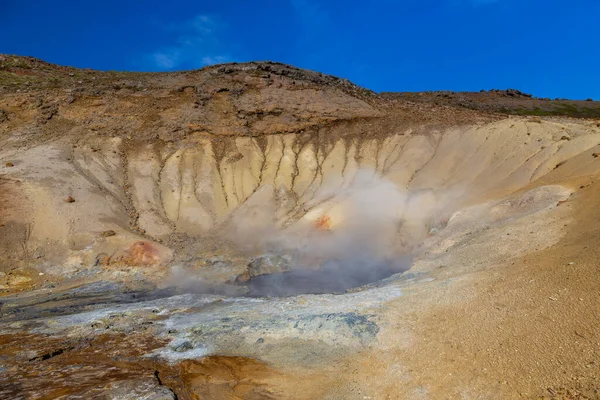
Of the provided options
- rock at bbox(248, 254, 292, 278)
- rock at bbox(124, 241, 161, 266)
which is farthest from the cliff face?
rock at bbox(248, 254, 292, 278)

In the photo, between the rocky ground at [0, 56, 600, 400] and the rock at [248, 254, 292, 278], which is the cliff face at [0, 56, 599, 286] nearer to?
the rocky ground at [0, 56, 600, 400]

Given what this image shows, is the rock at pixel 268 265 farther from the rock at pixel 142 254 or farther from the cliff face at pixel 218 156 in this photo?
the rock at pixel 142 254

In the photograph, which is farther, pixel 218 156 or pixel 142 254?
pixel 218 156

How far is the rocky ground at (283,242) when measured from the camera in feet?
26.7

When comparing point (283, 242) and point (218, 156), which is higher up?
point (218, 156)

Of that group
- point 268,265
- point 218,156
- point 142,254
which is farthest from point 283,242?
point 218,156

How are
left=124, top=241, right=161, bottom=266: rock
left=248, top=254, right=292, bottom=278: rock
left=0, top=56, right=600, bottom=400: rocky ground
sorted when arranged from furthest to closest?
left=248, top=254, right=292, bottom=278: rock
left=124, top=241, right=161, bottom=266: rock
left=0, top=56, right=600, bottom=400: rocky ground

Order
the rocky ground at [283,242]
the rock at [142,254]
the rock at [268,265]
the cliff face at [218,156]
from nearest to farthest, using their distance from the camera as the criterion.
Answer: the rocky ground at [283,242], the rock at [142,254], the rock at [268,265], the cliff face at [218,156]

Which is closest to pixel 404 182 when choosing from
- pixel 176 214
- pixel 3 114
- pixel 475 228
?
pixel 475 228

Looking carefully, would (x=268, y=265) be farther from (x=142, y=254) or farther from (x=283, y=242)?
(x=142, y=254)

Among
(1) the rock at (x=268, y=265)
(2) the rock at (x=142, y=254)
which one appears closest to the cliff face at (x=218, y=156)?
(2) the rock at (x=142, y=254)

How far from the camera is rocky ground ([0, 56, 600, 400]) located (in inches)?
320

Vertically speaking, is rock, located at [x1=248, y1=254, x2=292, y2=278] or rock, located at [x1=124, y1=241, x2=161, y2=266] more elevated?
rock, located at [x1=124, y1=241, x2=161, y2=266]

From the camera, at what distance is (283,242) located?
21047 mm
